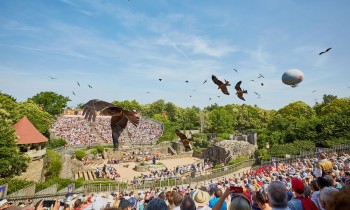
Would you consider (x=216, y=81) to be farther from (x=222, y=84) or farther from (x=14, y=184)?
(x=14, y=184)

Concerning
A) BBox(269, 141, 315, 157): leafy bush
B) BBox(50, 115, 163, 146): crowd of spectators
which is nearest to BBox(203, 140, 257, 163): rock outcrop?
BBox(269, 141, 315, 157): leafy bush

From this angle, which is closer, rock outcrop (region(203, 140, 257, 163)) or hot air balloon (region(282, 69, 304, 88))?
hot air balloon (region(282, 69, 304, 88))

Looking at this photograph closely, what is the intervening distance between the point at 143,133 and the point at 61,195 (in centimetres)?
3952

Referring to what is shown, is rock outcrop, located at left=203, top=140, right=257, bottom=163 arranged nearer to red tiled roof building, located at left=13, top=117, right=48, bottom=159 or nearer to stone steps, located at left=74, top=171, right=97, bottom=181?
stone steps, located at left=74, top=171, right=97, bottom=181

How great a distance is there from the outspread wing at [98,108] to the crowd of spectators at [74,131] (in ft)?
137

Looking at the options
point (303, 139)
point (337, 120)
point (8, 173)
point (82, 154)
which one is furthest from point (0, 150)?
point (337, 120)

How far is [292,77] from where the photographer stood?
9.12 meters

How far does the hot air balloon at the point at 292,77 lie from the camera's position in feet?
29.6

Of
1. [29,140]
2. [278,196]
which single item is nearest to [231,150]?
[29,140]

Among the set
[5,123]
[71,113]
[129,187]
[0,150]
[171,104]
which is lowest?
[129,187]

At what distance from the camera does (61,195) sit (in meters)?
14.5

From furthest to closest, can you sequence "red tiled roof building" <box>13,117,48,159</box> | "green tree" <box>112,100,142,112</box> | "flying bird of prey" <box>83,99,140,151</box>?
"green tree" <box>112,100,142,112</box> < "red tiled roof building" <box>13,117,48,159</box> < "flying bird of prey" <box>83,99,140,151</box>

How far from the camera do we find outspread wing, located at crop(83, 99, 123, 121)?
16.4 ft

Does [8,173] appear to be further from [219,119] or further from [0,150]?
[219,119]
